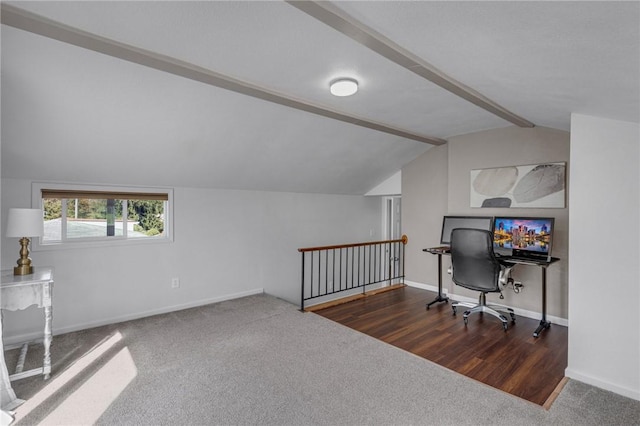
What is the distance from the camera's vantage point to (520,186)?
161 inches

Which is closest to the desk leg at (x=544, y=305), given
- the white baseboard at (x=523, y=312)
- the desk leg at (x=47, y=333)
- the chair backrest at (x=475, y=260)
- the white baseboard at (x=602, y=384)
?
the white baseboard at (x=523, y=312)

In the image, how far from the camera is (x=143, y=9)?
1.60m

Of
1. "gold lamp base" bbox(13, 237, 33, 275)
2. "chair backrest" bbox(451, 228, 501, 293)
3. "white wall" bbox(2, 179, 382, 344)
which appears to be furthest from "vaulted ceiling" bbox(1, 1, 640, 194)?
"chair backrest" bbox(451, 228, 501, 293)

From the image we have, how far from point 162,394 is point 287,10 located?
2528mm

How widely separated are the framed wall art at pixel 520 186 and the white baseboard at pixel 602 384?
1.95 metres

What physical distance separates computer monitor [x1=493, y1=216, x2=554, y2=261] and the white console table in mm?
4499

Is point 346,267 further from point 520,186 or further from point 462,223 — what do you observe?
point 520,186

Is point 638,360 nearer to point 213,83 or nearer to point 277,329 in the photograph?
point 277,329

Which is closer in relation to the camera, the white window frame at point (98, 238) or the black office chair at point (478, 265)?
the white window frame at point (98, 238)

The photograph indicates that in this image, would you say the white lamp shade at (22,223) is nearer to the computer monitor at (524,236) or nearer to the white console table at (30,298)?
the white console table at (30,298)

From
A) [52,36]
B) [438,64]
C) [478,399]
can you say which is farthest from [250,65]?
[478,399]

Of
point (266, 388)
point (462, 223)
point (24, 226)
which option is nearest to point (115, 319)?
point (24, 226)

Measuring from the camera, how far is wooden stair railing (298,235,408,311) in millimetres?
5469

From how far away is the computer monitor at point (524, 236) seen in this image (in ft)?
12.0
